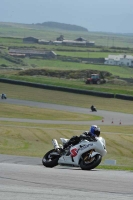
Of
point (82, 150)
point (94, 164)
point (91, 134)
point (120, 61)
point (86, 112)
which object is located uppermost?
point (91, 134)

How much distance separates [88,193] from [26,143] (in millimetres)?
19102

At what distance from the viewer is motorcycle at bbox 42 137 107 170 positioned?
14984 millimetres

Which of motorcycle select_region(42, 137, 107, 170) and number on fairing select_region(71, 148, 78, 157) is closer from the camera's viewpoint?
motorcycle select_region(42, 137, 107, 170)

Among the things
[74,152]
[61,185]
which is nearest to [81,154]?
[74,152]

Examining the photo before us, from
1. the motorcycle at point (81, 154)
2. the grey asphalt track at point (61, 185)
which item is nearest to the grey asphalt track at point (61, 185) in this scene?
the grey asphalt track at point (61, 185)

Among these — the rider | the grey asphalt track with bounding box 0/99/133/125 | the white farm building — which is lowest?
the white farm building

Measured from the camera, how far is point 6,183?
1134 centimetres

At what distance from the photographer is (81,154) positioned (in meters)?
15.4

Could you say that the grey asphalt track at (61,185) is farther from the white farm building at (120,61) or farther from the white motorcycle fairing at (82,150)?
the white farm building at (120,61)

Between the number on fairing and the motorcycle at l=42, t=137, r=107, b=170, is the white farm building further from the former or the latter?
the number on fairing

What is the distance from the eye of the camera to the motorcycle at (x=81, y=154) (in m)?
15.0

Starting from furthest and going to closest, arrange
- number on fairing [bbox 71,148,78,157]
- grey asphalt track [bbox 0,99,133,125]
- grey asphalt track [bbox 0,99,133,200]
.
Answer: grey asphalt track [bbox 0,99,133,125]
number on fairing [bbox 71,148,78,157]
grey asphalt track [bbox 0,99,133,200]

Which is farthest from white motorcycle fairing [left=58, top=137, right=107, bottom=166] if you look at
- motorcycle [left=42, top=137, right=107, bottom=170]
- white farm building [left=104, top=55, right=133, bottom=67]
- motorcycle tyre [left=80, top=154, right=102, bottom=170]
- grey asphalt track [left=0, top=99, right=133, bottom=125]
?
white farm building [left=104, top=55, right=133, bottom=67]

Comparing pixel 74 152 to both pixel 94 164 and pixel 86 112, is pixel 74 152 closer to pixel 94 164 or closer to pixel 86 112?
pixel 94 164
